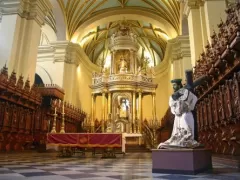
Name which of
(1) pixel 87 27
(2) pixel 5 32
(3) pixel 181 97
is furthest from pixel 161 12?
(3) pixel 181 97

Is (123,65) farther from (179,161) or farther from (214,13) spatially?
(179,161)

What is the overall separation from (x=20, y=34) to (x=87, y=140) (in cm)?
570

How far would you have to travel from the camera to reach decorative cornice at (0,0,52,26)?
9.48m

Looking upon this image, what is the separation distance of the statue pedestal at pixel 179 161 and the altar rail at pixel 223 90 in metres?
1.64

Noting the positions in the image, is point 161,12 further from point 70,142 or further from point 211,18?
point 70,142

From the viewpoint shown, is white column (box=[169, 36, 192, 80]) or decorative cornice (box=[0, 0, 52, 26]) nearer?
decorative cornice (box=[0, 0, 52, 26])

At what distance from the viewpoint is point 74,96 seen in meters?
16.0

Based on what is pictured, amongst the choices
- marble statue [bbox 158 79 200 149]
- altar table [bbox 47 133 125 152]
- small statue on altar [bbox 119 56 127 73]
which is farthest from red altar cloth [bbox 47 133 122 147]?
small statue on altar [bbox 119 56 127 73]

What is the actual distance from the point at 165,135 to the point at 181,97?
39.3ft

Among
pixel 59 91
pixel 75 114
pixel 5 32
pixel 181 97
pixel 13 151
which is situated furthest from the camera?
pixel 75 114

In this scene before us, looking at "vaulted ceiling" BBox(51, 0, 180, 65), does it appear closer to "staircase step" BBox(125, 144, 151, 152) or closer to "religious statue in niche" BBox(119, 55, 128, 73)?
"religious statue in niche" BBox(119, 55, 128, 73)

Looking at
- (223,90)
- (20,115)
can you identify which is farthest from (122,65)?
(223,90)

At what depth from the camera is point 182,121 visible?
3547 millimetres

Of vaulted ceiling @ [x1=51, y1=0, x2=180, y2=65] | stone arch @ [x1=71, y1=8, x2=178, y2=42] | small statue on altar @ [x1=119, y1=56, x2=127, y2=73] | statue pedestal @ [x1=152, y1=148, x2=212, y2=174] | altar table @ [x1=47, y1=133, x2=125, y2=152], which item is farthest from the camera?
small statue on altar @ [x1=119, y1=56, x2=127, y2=73]
